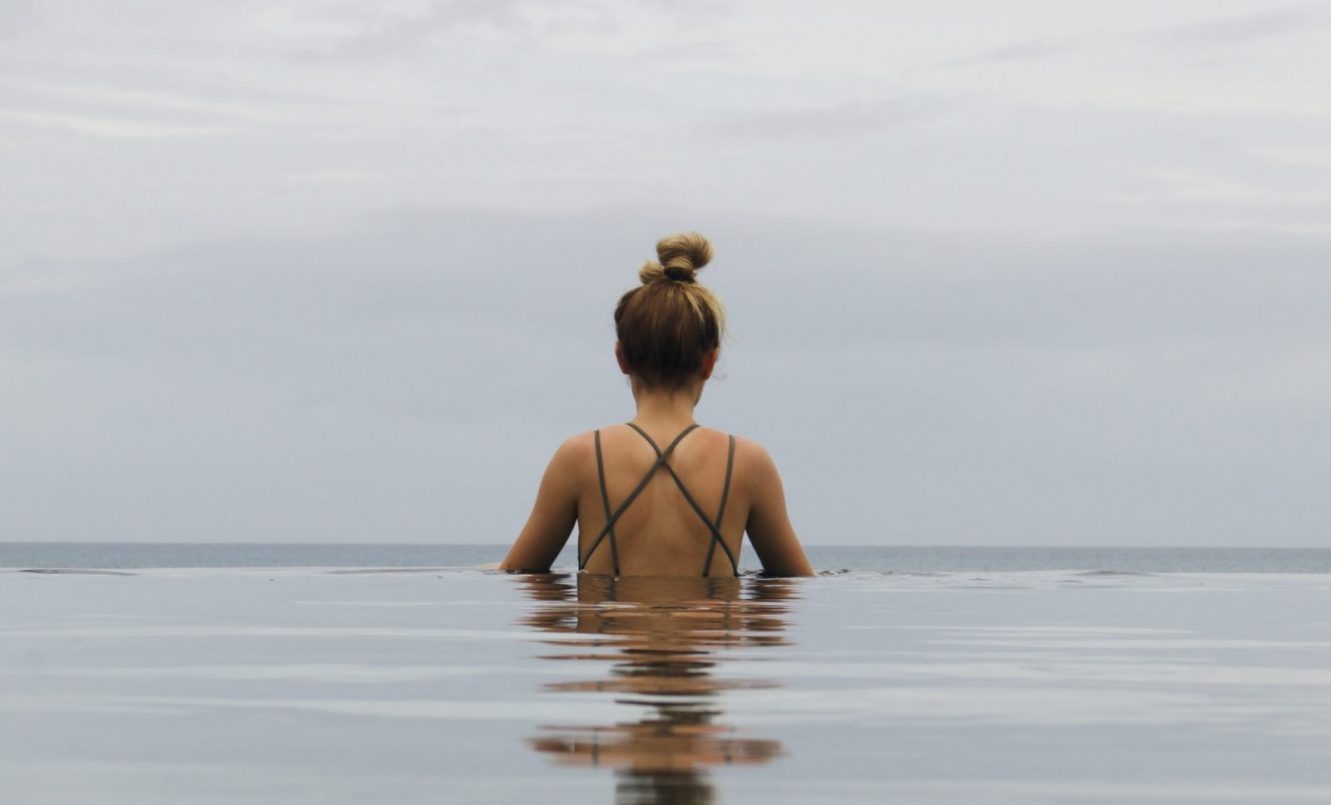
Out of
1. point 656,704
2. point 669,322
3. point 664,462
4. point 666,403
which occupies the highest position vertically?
point 669,322

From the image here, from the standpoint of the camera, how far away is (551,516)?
7.77 metres

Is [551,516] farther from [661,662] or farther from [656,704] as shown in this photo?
[656,704]

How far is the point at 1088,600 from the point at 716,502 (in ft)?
9.58

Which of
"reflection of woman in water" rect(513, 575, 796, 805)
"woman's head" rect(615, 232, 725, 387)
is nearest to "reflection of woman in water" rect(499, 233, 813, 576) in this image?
"woman's head" rect(615, 232, 725, 387)

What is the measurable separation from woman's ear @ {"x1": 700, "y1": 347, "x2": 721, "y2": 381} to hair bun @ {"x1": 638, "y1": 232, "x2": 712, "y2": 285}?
36 centimetres

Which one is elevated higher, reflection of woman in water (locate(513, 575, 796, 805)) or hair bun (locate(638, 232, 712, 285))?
hair bun (locate(638, 232, 712, 285))

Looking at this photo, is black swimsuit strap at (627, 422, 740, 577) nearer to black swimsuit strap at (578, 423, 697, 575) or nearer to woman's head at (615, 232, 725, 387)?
black swimsuit strap at (578, 423, 697, 575)

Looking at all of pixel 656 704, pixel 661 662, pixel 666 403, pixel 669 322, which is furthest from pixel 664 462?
pixel 656 704

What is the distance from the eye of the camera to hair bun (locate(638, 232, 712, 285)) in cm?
761

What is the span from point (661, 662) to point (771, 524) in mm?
3423

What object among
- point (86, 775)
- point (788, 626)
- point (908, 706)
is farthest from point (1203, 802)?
point (788, 626)

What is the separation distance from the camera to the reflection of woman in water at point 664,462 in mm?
7469

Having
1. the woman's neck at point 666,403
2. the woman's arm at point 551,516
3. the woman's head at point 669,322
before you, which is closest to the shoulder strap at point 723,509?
the woman's neck at point 666,403

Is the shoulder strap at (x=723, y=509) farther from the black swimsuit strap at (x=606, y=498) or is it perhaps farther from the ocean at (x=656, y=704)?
the black swimsuit strap at (x=606, y=498)
